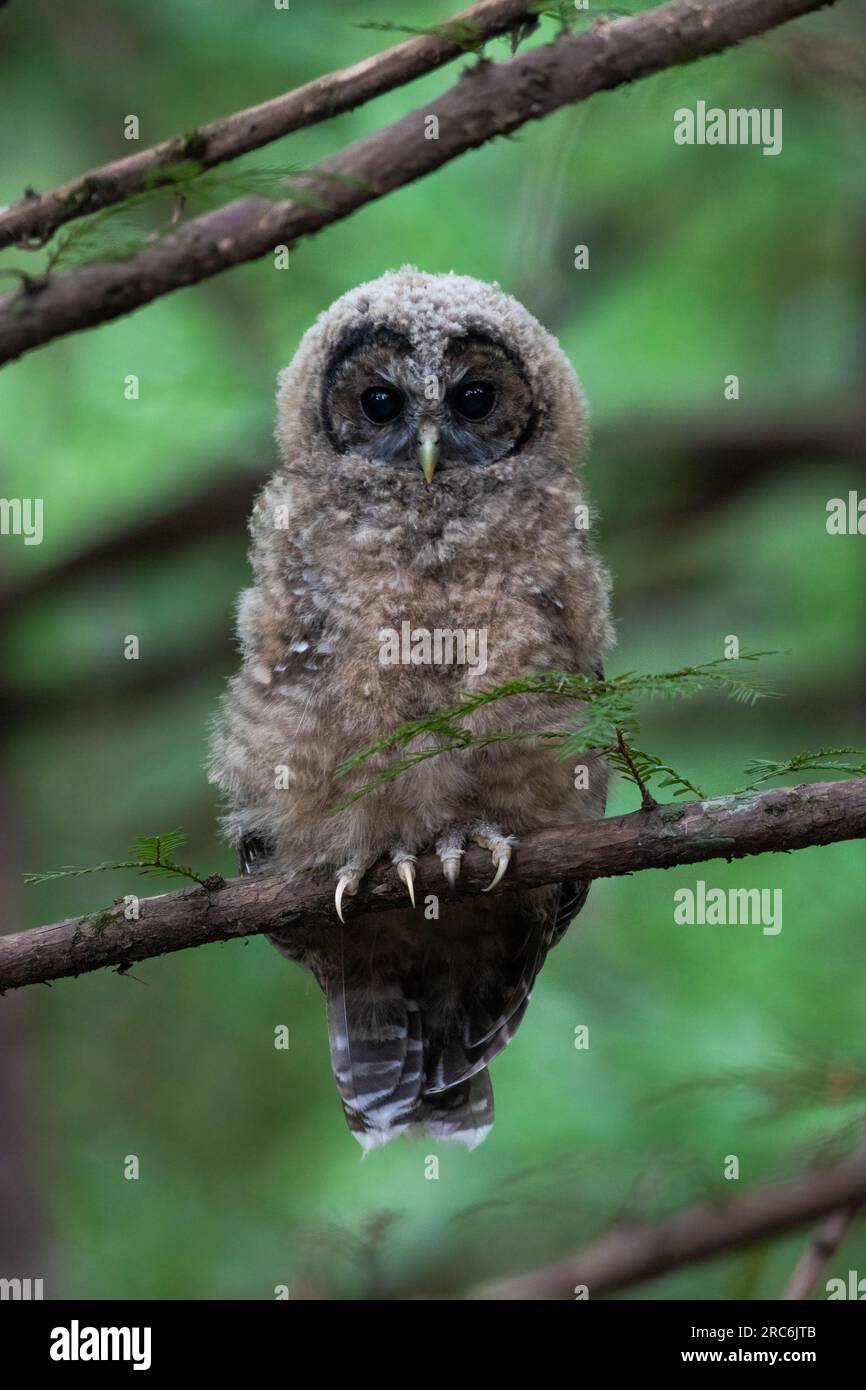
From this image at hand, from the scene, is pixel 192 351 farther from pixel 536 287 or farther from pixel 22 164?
pixel 536 287

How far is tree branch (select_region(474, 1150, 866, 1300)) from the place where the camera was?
2.39m

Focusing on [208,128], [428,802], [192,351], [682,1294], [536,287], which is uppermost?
[192,351]

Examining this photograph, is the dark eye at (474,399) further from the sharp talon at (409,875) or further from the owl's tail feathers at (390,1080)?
the owl's tail feathers at (390,1080)

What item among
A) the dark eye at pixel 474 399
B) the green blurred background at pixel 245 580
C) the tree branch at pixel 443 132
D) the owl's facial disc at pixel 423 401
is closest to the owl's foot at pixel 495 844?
the owl's facial disc at pixel 423 401

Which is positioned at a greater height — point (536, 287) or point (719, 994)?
point (536, 287)

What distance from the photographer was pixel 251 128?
2.77m

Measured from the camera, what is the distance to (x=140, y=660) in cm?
573

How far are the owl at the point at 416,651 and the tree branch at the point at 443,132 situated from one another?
641 mm

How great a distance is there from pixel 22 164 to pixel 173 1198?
12.8 ft

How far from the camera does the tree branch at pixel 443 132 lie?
2.64 m

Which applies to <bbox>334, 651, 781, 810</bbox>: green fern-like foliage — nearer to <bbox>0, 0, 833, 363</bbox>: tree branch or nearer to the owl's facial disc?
<bbox>0, 0, 833, 363</bbox>: tree branch

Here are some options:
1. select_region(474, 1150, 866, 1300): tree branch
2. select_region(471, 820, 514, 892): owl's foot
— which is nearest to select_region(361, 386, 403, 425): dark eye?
select_region(471, 820, 514, 892): owl's foot
